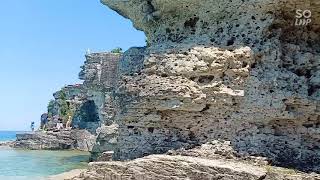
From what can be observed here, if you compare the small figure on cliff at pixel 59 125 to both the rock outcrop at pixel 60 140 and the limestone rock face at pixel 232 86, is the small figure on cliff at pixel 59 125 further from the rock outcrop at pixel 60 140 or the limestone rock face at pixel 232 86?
the limestone rock face at pixel 232 86

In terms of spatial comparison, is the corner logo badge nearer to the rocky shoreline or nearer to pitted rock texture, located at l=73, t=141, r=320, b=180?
the rocky shoreline

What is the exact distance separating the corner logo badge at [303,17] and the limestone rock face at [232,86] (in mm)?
83

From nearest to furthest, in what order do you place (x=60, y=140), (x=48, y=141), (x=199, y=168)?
(x=199, y=168) → (x=60, y=140) → (x=48, y=141)

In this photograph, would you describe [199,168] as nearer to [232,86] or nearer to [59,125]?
[232,86]

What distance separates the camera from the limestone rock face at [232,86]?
1098 centimetres

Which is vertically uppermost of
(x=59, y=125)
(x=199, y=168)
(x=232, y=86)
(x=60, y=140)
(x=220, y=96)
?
(x=232, y=86)

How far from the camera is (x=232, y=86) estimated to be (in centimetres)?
1138

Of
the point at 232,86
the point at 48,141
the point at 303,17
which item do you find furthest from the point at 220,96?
the point at 48,141

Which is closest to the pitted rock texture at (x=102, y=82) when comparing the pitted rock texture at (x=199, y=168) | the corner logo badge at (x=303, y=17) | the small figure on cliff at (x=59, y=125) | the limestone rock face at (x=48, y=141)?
the limestone rock face at (x=48, y=141)

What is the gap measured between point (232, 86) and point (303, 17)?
2.18m

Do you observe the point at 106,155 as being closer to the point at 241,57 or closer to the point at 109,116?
the point at 241,57

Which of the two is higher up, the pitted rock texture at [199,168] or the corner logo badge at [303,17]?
the corner logo badge at [303,17]

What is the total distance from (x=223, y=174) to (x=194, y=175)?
1.76 ft

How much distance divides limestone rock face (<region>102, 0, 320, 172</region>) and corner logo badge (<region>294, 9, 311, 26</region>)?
83mm
